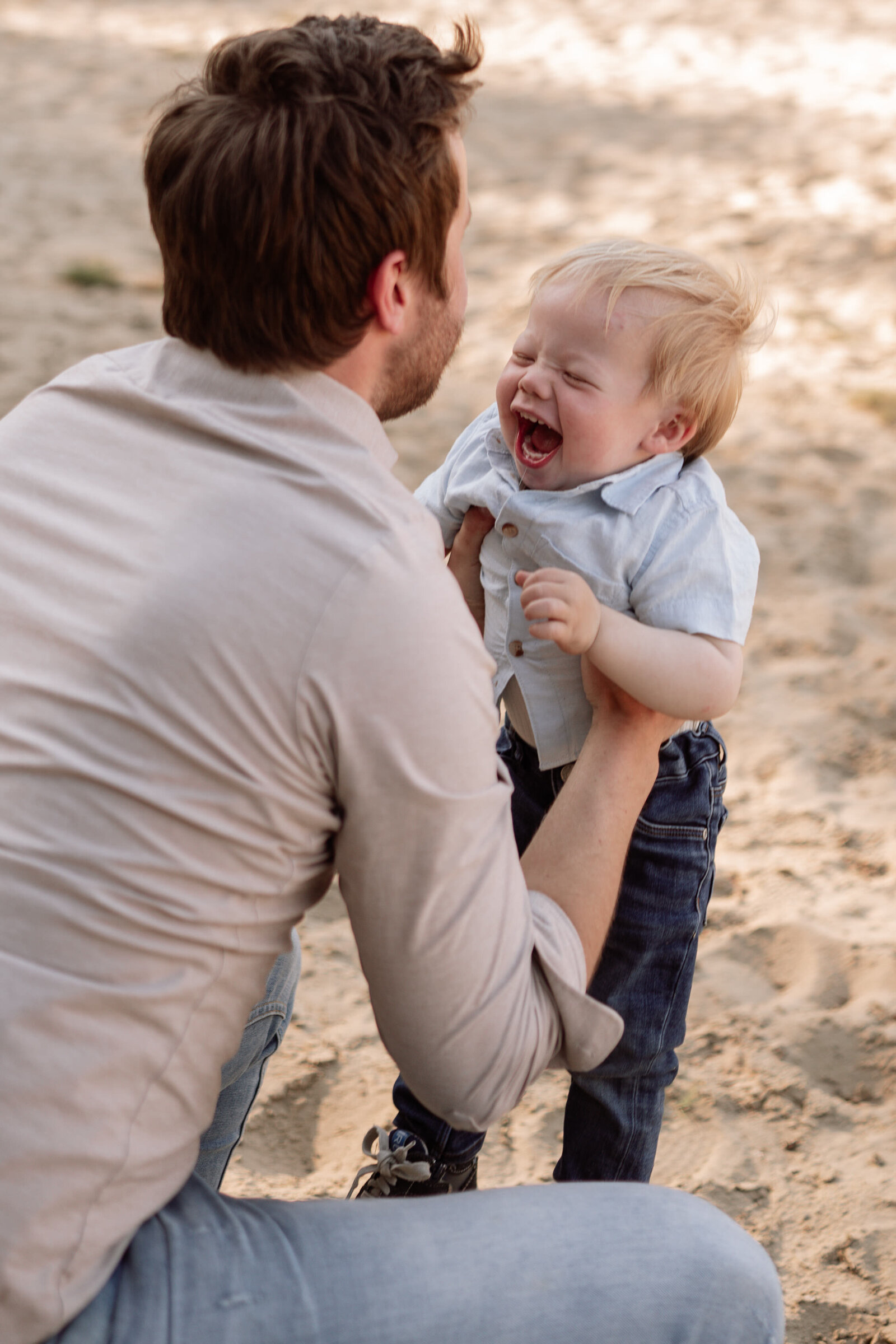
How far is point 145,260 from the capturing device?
5605mm

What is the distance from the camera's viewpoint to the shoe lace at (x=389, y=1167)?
1.92 m

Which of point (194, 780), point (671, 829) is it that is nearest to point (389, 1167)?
point (671, 829)

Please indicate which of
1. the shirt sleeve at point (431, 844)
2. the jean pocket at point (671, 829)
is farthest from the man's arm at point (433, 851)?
the jean pocket at point (671, 829)

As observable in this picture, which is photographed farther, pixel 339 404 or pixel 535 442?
pixel 535 442

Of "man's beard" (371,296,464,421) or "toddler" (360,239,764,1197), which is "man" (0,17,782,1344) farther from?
"toddler" (360,239,764,1197)

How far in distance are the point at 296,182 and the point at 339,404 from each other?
21cm

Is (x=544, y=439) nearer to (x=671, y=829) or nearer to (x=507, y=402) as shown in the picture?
(x=507, y=402)

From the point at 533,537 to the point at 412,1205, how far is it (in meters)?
0.84

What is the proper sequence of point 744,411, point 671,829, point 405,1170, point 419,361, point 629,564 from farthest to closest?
point 744,411 < point 405,1170 < point 671,829 < point 629,564 < point 419,361

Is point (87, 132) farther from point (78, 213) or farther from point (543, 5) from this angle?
point (543, 5)

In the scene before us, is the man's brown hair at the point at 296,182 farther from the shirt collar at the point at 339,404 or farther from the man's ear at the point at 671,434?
the man's ear at the point at 671,434

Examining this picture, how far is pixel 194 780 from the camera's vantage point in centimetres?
116

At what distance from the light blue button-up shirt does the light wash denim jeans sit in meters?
0.66

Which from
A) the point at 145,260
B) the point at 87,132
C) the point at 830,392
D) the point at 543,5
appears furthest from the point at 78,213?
the point at 543,5
